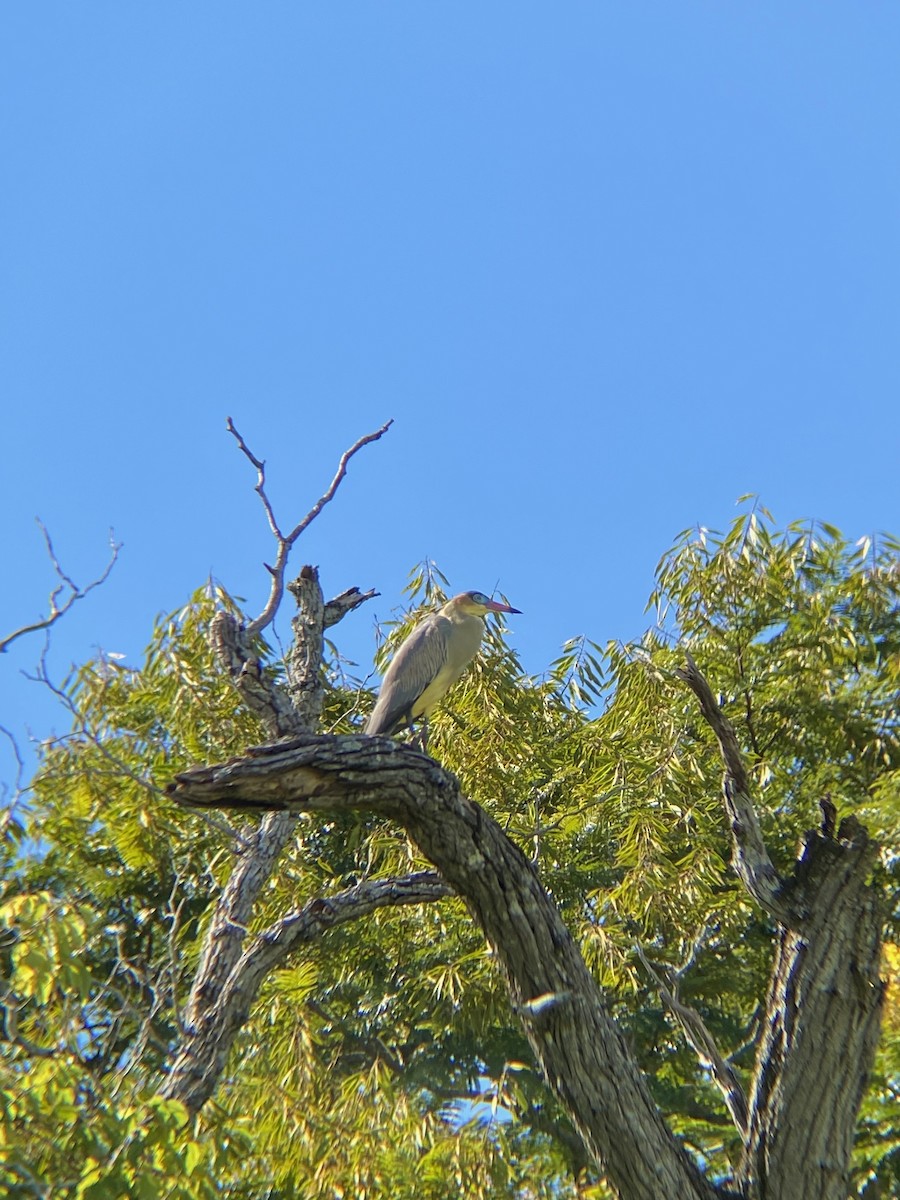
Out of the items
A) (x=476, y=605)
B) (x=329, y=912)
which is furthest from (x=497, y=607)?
(x=329, y=912)

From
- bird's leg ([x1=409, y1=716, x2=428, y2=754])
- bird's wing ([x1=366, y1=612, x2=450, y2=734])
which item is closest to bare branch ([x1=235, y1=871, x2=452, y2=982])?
bird's leg ([x1=409, y1=716, x2=428, y2=754])

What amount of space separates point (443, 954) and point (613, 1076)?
346cm

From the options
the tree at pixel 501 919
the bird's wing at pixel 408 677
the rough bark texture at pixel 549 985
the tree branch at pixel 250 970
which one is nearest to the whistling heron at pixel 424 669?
the bird's wing at pixel 408 677

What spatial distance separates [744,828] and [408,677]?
346 centimetres

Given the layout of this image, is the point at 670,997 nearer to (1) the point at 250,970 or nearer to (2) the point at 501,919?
(2) the point at 501,919

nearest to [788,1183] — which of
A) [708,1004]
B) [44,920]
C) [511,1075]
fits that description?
[44,920]

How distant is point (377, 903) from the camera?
5895 mm

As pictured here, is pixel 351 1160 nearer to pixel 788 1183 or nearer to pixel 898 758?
pixel 788 1183

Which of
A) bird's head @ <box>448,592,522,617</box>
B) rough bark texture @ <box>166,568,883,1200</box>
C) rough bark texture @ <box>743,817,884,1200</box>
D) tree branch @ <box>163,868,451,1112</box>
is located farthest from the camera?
bird's head @ <box>448,592,522,617</box>

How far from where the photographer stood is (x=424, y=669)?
281 inches

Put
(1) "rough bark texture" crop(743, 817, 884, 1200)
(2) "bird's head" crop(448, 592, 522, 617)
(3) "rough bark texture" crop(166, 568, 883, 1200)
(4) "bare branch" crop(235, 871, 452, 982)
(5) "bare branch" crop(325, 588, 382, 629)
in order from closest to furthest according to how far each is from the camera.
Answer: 1. (3) "rough bark texture" crop(166, 568, 883, 1200)
2. (1) "rough bark texture" crop(743, 817, 884, 1200)
3. (4) "bare branch" crop(235, 871, 452, 982)
4. (5) "bare branch" crop(325, 588, 382, 629)
5. (2) "bird's head" crop(448, 592, 522, 617)

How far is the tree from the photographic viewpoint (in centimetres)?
358

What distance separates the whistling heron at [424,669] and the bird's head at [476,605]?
0.30 meters

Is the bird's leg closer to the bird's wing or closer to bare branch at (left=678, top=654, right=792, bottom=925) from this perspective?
the bird's wing
